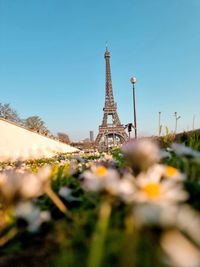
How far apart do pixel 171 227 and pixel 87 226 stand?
42 centimetres

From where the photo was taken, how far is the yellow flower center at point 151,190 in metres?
0.63

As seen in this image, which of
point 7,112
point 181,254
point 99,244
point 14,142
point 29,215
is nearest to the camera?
point 181,254

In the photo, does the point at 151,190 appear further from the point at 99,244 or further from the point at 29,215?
the point at 29,215

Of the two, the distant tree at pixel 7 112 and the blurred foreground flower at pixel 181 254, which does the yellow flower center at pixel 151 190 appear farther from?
the distant tree at pixel 7 112

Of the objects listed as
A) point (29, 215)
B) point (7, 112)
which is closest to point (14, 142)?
point (29, 215)

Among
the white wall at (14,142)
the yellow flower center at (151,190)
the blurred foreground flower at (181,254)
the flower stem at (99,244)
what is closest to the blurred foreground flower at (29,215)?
the flower stem at (99,244)

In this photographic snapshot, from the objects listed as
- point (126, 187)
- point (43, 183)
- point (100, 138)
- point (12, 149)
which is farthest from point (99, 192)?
point (100, 138)

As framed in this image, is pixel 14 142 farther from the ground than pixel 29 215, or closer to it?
farther from the ground

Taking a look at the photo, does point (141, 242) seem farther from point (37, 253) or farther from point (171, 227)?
point (37, 253)

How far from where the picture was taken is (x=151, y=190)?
2.11ft

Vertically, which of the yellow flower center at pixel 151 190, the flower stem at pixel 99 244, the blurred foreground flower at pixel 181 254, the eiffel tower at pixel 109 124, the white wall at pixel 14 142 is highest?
the eiffel tower at pixel 109 124

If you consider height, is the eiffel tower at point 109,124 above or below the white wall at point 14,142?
above

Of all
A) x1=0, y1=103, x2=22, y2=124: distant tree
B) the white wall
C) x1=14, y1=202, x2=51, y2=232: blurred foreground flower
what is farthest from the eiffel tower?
x1=14, y1=202, x2=51, y2=232: blurred foreground flower

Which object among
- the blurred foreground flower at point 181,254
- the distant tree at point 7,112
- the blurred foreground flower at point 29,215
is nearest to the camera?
the blurred foreground flower at point 181,254
